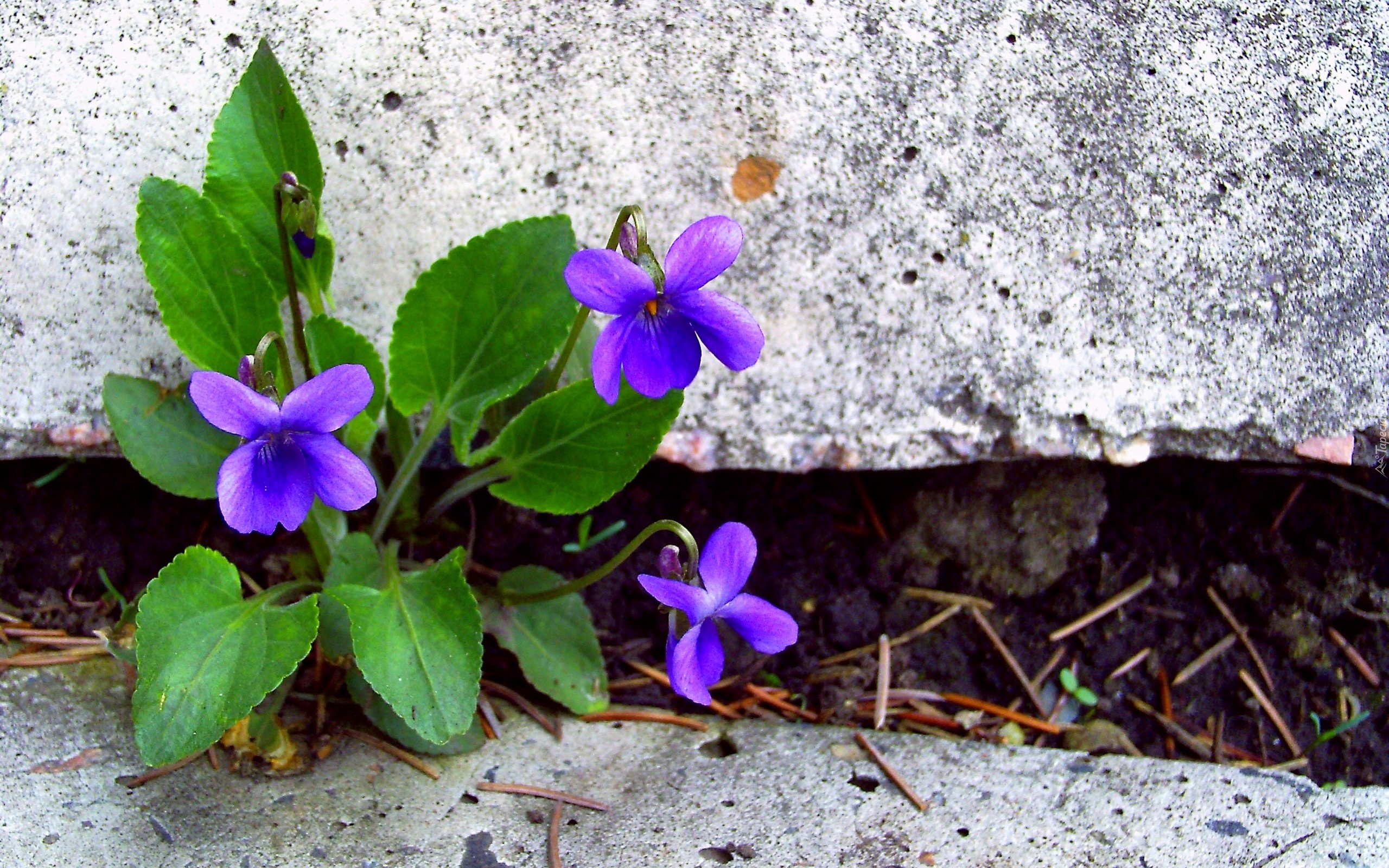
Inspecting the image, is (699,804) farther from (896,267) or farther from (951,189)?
(951,189)

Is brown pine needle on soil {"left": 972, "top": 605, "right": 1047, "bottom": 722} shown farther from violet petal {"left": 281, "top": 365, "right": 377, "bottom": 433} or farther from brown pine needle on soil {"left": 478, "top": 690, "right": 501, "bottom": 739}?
violet petal {"left": 281, "top": 365, "right": 377, "bottom": 433}

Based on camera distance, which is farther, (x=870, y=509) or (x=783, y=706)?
(x=870, y=509)

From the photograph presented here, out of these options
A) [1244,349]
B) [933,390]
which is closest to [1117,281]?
[1244,349]

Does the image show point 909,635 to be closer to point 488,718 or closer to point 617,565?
point 617,565

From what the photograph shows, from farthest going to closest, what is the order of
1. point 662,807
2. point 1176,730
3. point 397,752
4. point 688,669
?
point 1176,730
point 397,752
point 662,807
point 688,669

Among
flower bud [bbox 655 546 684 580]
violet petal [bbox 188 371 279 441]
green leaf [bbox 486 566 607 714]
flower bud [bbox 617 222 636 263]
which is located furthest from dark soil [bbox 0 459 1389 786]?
flower bud [bbox 617 222 636 263]

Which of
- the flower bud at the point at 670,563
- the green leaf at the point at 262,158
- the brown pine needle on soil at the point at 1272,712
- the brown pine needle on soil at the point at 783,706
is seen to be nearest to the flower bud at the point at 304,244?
the green leaf at the point at 262,158

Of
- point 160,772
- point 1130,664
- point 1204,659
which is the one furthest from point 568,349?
point 1204,659
